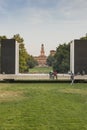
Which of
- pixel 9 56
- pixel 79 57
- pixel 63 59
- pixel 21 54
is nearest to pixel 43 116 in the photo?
pixel 79 57

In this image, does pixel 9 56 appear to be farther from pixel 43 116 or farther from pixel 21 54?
pixel 43 116

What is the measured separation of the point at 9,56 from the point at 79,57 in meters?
11.6

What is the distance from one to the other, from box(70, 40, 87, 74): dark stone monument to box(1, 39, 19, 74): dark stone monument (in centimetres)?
977

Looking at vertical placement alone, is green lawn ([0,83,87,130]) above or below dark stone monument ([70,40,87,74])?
below

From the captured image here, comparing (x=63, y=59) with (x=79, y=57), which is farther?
(x=63, y=59)

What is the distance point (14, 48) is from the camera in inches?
2468

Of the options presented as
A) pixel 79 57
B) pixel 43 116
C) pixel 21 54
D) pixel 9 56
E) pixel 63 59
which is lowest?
pixel 43 116

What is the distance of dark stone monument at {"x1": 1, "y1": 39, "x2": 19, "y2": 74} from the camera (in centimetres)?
6266

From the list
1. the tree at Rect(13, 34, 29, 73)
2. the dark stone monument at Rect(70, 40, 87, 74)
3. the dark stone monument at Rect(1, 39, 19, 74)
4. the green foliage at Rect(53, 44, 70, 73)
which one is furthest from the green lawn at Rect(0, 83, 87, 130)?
the green foliage at Rect(53, 44, 70, 73)

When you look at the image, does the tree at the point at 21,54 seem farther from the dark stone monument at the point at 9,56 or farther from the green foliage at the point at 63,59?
the green foliage at the point at 63,59

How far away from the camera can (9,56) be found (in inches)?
2486

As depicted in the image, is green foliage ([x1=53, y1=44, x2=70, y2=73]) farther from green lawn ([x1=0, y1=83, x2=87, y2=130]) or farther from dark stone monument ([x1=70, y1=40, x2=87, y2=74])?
green lawn ([x1=0, y1=83, x2=87, y2=130])

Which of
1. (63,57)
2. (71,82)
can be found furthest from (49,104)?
(63,57)

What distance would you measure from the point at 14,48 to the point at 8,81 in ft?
89.4
